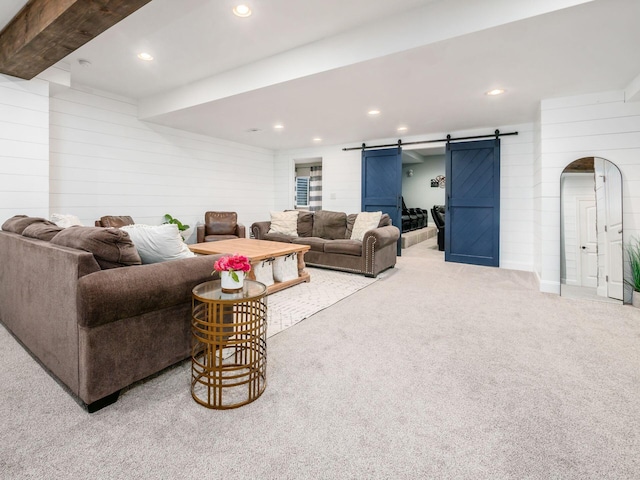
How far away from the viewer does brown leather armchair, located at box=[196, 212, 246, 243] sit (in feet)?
18.6

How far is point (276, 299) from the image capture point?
135 inches

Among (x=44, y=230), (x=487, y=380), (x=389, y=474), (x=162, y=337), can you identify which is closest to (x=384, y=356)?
(x=487, y=380)

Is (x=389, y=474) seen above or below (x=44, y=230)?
below

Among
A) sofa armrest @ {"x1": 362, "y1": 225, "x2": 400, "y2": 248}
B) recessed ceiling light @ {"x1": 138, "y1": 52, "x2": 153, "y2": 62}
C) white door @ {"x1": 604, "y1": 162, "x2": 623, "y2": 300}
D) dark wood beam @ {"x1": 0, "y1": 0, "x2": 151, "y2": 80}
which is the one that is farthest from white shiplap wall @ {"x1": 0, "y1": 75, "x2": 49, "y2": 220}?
white door @ {"x1": 604, "y1": 162, "x2": 623, "y2": 300}

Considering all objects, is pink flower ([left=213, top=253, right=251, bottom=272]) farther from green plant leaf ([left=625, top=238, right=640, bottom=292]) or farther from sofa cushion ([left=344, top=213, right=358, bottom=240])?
green plant leaf ([left=625, top=238, right=640, bottom=292])

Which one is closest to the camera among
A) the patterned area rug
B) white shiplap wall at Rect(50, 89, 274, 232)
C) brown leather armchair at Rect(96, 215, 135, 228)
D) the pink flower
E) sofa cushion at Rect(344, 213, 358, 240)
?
the pink flower

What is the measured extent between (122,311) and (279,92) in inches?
119

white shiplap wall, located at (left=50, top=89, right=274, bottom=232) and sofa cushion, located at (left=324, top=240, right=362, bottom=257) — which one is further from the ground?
white shiplap wall, located at (left=50, top=89, right=274, bottom=232)

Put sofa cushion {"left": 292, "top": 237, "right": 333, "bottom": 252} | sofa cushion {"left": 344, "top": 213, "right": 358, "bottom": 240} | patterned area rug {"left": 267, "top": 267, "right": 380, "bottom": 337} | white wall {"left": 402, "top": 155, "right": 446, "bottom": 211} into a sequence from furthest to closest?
white wall {"left": 402, "top": 155, "right": 446, "bottom": 211} < sofa cushion {"left": 344, "top": 213, "right": 358, "bottom": 240} < sofa cushion {"left": 292, "top": 237, "right": 333, "bottom": 252} < patterned area rug {"left": 267, "top": 267, "right": 380, "bottom": 337}

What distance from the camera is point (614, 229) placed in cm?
354

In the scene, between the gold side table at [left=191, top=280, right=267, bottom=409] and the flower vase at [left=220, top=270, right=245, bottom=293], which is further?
the flower vase at [left=220, top=270, right=245, bottom=293]

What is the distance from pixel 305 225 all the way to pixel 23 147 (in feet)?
12.5

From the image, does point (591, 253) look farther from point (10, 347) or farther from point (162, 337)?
point (10, 347)

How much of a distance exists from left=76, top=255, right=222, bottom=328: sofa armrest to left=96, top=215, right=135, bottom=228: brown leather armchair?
10.5 ft
